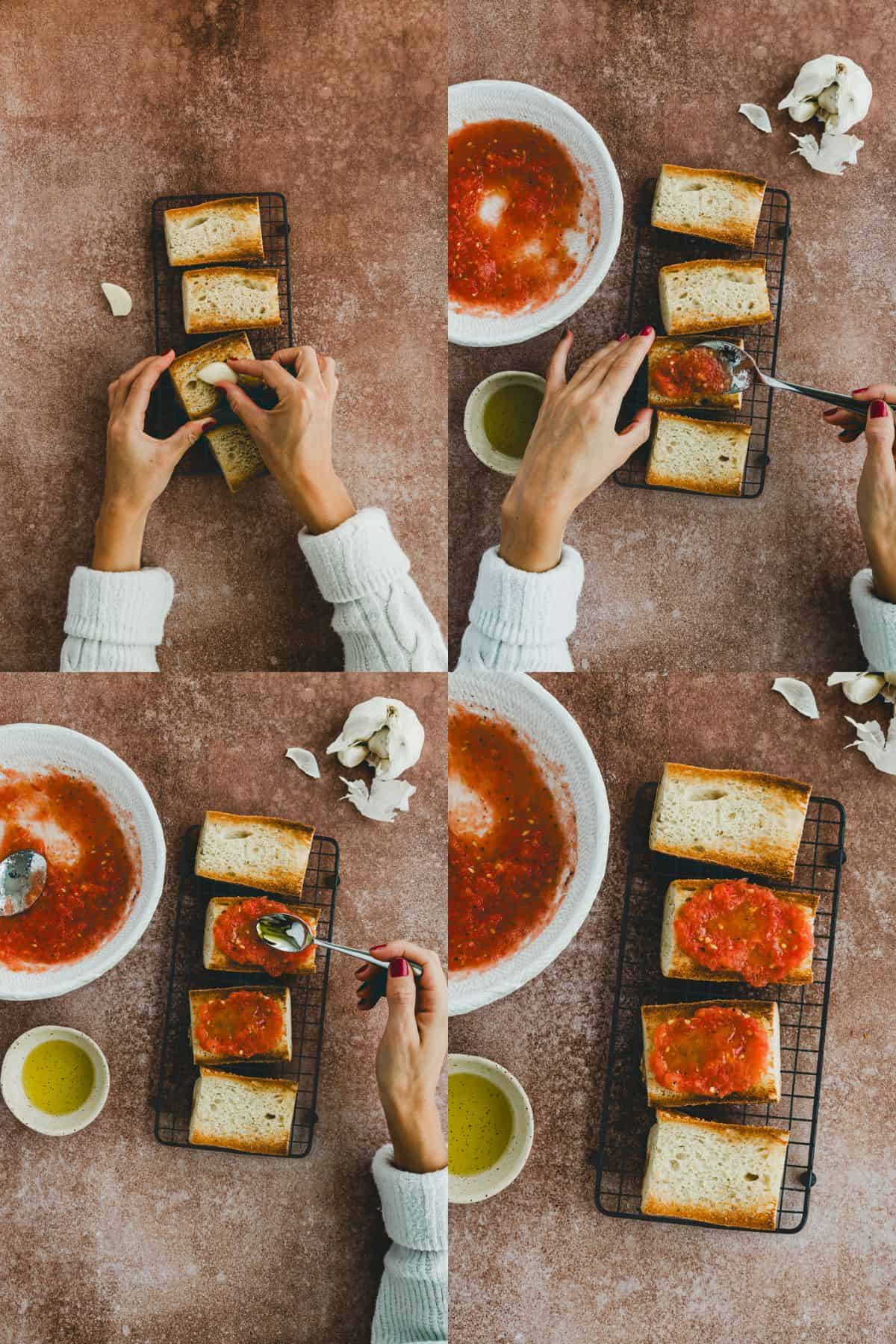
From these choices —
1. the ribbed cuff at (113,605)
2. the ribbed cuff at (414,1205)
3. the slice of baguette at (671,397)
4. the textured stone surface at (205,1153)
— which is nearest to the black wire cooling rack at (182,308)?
the ribbed cuff at (113,605)

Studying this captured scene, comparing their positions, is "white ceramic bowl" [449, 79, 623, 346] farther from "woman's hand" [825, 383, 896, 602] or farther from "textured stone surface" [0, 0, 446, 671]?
"woman's hand" [825, 383, 896, 602]

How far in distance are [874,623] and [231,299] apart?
1.38 meters

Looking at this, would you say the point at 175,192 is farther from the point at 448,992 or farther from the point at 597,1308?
the point at 597,1308

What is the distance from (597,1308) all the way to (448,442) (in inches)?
66.8

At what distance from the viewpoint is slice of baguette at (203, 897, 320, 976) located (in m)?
1.57

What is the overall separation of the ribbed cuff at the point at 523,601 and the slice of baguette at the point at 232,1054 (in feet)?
2.60

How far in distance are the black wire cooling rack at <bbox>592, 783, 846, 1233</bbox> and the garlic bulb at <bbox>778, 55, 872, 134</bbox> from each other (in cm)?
134

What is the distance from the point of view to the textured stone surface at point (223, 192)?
5.41ft

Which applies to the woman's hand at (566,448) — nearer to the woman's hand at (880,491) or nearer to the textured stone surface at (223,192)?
the textured stone surface at (223,192)

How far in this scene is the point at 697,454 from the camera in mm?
1602

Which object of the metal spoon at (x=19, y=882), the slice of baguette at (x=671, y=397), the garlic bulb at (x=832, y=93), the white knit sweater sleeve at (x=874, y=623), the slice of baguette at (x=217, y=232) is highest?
the garlic bulb at (x=832, y=93)

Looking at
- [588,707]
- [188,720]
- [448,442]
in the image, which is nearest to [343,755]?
[188,720]

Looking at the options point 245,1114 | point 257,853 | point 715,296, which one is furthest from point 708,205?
point 245,1114

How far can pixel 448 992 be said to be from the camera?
5.12 feet
